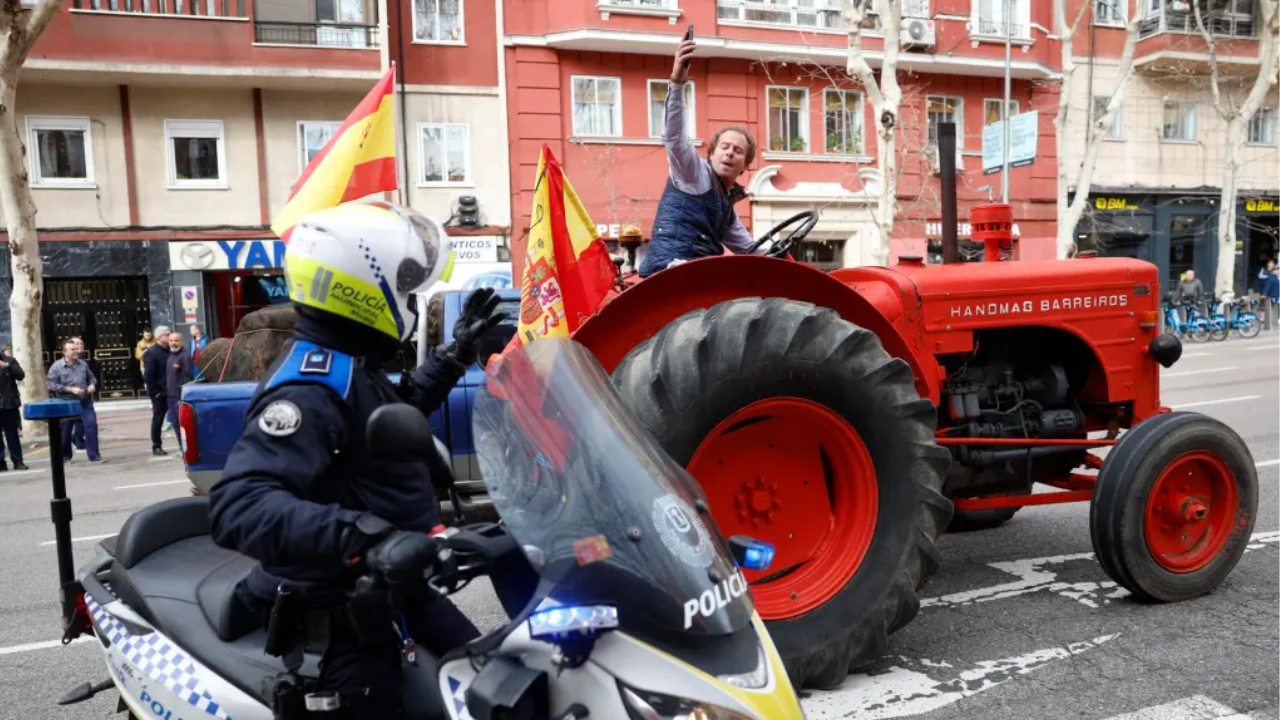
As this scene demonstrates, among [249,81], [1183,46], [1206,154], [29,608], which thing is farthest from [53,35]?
[1206,154]

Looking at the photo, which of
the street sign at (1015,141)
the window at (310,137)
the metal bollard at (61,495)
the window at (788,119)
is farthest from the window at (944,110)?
the metal bollard at (61,495)

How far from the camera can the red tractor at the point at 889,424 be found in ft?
11.4

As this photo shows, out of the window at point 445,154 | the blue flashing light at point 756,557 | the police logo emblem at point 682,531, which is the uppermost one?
the window at point 445,154

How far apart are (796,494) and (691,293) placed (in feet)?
3.14

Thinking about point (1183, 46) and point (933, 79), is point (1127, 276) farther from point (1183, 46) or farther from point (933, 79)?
point (1183, 46)

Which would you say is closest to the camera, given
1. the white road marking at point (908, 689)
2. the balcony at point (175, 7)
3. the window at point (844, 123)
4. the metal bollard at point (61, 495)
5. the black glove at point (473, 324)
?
the black glove at point (473, 324)

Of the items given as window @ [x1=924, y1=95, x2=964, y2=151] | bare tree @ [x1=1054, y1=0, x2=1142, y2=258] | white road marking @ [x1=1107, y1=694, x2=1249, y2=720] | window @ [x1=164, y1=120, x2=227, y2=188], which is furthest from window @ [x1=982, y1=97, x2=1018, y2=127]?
white road marking @ [x1=1107, y1=694, x2=1249, y2=720]

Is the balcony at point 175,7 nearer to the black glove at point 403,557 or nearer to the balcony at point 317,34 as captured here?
the balcony at point 317,34

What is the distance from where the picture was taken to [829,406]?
3611mm

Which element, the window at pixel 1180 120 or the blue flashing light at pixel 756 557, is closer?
the blue flashing light at pixel 756 557

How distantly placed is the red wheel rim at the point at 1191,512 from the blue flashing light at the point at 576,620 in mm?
3617

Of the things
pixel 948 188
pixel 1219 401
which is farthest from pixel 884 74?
pixel 948 188

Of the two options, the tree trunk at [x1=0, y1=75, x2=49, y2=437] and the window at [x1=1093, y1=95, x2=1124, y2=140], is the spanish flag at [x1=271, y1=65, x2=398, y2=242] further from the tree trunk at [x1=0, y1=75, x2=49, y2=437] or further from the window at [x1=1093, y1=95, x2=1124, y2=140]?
the window at [x1=1093, y1=95, x2=1124, y2=140]

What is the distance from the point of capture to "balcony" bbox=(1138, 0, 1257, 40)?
2597cm
